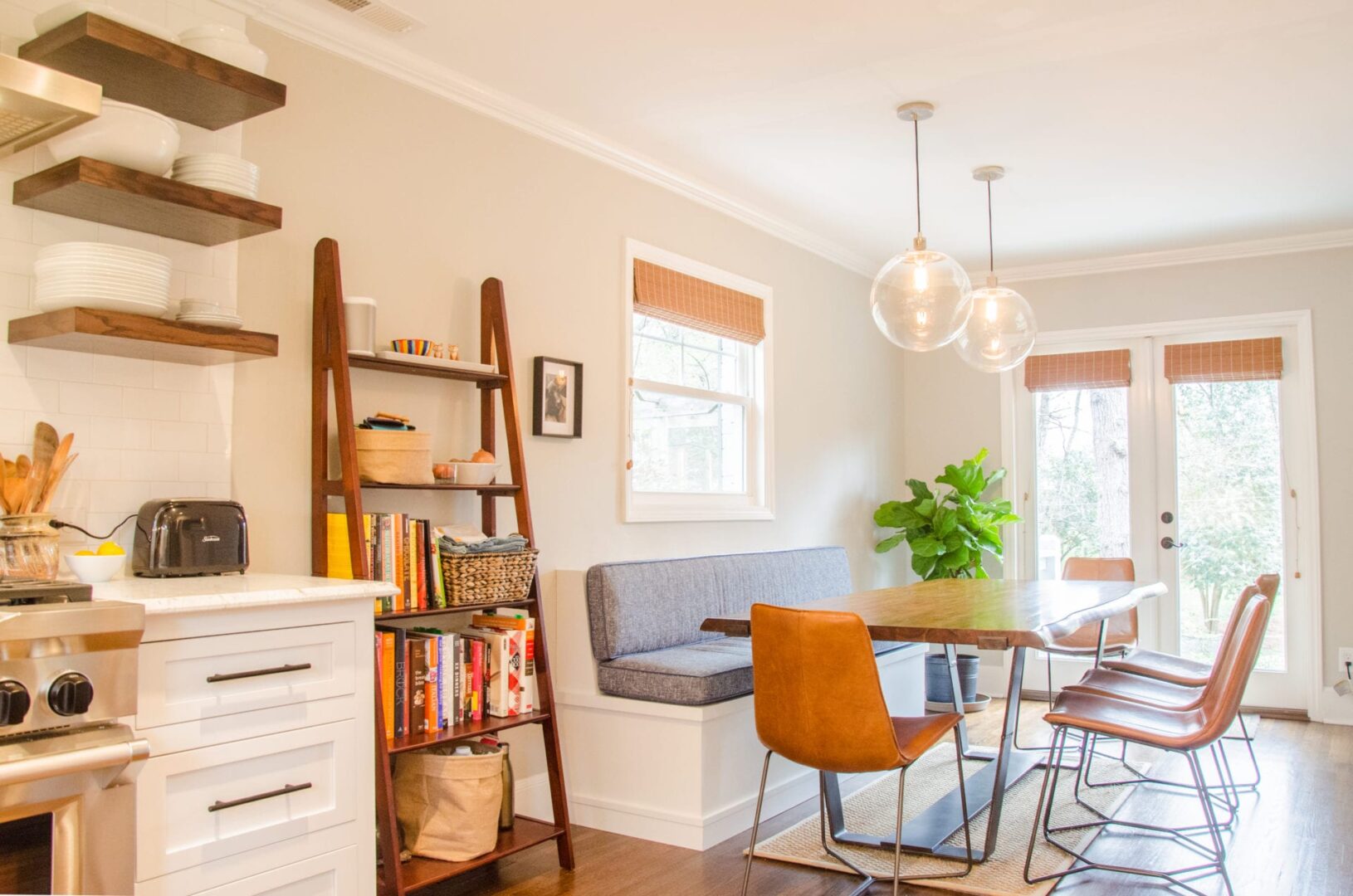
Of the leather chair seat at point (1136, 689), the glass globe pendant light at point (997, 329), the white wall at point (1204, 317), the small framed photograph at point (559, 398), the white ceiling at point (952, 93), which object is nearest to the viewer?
the white ceiling at point (952, 93)

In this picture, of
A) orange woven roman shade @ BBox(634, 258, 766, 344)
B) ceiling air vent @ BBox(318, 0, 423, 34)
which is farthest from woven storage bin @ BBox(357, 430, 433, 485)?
orange woven roman shade @ BBox(634, 258, 766, 344)

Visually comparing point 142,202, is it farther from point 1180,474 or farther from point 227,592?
point 1180,474

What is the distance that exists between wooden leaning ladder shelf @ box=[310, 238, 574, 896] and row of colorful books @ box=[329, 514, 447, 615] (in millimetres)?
40

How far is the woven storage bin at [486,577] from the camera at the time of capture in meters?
3.05

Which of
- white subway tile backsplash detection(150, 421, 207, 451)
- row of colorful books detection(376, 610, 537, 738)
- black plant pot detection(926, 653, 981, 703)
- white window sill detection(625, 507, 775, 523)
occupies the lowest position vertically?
black plant pot detection(926, 653, 981, 703)

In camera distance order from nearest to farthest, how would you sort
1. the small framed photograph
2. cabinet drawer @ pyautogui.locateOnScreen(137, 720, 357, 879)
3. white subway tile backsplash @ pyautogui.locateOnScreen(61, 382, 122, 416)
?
cabinet drawer @ pyautogui.locateOnScreen(137, 720, 357, 879), white subway tile backsplash @ pyautogui.locateOnScreen(61, 382, 122, 416), the small framed photograph

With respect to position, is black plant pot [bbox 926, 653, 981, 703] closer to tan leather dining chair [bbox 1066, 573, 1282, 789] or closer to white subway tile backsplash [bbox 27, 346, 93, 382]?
tan leather dining chair [bbox 1066, 573, 1282, 789]

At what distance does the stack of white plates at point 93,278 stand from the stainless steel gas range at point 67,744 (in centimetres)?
71

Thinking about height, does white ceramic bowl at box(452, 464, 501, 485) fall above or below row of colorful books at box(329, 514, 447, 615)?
above

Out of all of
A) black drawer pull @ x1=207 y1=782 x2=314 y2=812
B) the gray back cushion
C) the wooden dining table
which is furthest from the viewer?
the gray back cushion

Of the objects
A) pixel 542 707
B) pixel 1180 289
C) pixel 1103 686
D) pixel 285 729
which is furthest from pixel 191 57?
pixel 1180 289

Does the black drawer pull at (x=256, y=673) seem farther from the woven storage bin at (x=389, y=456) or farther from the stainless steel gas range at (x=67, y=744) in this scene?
the woven storage bin at (x=389, y=456)

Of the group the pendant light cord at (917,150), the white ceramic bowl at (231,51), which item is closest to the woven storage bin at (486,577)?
the white ceramic bowl at (231,51)

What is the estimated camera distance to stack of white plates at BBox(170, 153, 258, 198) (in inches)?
99.5
